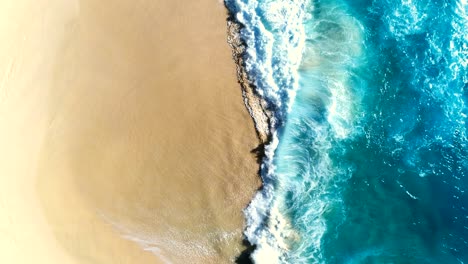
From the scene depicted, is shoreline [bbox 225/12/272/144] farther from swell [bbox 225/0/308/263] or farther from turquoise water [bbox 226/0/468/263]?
turquoise water [bbox 226/0/468/263]

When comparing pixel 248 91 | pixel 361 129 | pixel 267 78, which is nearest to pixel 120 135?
pixel 248 91

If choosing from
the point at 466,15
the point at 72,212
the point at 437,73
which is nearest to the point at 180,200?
the point at 72,212

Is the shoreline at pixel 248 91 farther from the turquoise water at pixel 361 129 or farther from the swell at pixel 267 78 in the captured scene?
the turquoise water at pixel 361 129

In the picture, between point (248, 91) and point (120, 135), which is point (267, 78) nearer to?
point (248, 91)

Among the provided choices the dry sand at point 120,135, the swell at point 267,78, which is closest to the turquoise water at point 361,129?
the swell at point 267,78

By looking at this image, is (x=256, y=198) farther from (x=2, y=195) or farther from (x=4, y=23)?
(x=4, y=23)

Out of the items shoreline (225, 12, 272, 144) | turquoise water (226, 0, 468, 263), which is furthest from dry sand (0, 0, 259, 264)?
turquoise water (226, 0, 468, 263)
